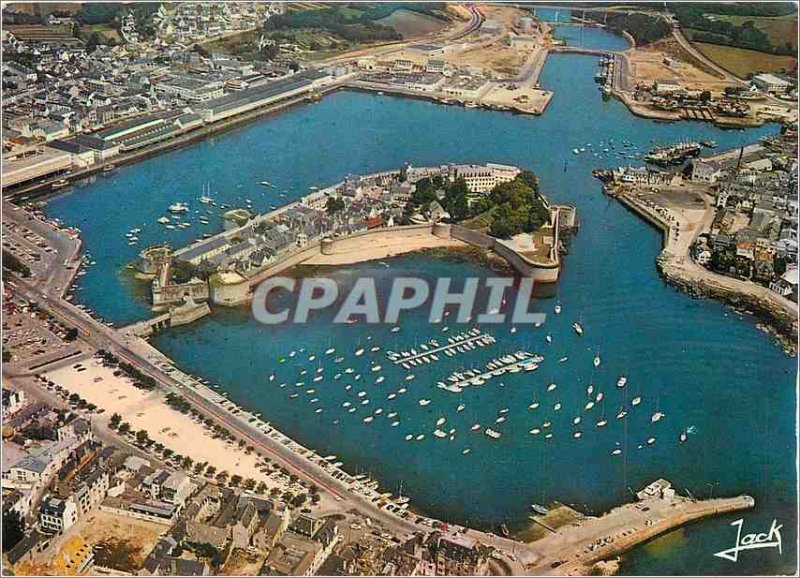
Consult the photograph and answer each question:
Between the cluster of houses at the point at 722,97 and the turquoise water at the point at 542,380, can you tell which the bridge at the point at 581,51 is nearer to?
the cluster of houses at the point at 722,97

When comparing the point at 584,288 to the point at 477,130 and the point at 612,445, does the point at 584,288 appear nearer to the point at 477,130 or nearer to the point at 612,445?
the point at 612,445

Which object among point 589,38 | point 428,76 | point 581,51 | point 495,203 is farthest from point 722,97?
point 495,203

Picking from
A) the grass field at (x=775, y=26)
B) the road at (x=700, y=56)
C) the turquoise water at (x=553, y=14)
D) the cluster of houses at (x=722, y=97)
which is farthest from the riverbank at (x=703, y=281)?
the turquoise water at (x=553, y=14)

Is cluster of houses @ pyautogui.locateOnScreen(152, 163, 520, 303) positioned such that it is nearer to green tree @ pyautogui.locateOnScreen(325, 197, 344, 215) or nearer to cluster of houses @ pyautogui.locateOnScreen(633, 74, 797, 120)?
green tree @ pyautogui.locateOnScreen(325, 197, 344, 215)

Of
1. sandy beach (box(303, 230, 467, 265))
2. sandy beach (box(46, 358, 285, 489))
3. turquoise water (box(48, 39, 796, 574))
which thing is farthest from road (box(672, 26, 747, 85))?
sandy beach (box(46, 358, 285, 489))

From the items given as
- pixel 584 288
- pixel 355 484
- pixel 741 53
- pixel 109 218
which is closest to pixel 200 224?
pixel 109 218

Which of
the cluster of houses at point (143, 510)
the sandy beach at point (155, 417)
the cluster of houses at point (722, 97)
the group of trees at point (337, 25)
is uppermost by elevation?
the group of trees at point (337, 25)

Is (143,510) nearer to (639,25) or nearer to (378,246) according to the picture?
(378,246)

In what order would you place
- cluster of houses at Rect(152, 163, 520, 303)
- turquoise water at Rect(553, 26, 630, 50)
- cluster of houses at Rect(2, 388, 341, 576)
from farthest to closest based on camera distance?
turquoise water at Rect(553, 26, 630, 50)
cluster of houses at Rect(152, 163, 520, 303)
cluster of houses at Rect(2, 388, 341, 576)
